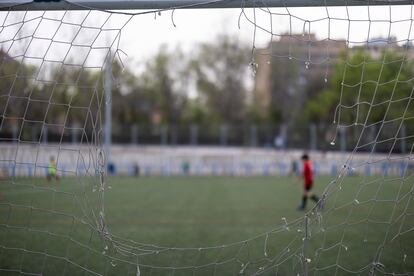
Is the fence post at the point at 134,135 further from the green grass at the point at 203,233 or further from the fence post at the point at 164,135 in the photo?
the green grass at the point at 203,233

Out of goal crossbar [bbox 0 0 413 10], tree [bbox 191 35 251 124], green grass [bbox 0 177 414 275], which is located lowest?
green grass [bbox 0 177 414 275]

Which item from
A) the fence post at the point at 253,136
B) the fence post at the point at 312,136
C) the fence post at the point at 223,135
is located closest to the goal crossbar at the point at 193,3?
the fence post at the point at 312,136

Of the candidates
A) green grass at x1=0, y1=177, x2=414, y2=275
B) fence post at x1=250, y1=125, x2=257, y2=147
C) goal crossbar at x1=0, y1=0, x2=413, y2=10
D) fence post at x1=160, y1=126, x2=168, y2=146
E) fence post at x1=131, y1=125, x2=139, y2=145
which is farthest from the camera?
A: fence post at x1=250, y1=125, x2=257, y2=147

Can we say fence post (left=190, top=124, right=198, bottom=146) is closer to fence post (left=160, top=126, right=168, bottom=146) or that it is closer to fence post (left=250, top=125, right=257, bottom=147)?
fence post (left=160, top=126, right=168, bottom=146)

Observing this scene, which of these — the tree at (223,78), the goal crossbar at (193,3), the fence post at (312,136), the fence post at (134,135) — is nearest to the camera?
the goal crossbar at (193,3)

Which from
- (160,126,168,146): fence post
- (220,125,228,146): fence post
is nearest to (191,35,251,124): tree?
(220,125,228,146): fence post

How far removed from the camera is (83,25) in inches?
203

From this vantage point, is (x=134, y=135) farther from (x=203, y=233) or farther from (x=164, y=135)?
(x=203, y=233)

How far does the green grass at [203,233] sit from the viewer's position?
5.63m

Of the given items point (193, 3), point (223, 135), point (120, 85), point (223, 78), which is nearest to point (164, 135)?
point (223, 135)

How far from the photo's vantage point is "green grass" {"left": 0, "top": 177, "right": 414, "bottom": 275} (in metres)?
5.63

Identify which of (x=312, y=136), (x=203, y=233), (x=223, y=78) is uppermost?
(x=223, y=78)

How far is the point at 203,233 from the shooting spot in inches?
342

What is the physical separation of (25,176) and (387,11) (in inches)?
192
